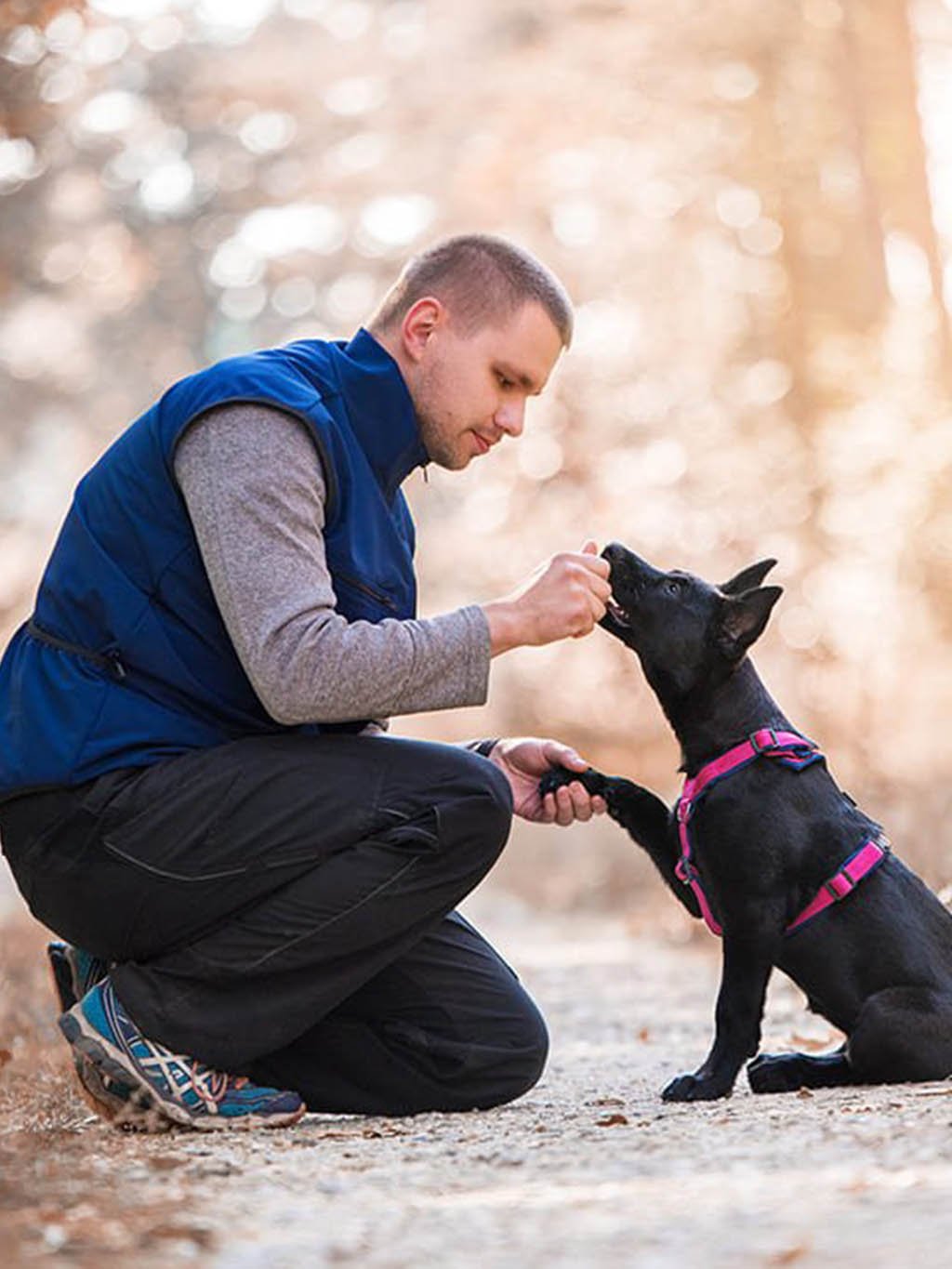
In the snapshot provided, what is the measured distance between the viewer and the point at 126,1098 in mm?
4043

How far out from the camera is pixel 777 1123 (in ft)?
11.8

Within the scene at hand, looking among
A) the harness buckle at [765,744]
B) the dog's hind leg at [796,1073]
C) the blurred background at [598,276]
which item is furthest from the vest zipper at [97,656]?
the blurred background at [598,276]

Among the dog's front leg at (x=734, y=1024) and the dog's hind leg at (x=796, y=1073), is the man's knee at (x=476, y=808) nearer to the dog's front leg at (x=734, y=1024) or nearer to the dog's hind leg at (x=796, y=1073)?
the dog's front leg at (x=734, y=1024)

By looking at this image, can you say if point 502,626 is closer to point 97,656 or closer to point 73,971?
point 97,656

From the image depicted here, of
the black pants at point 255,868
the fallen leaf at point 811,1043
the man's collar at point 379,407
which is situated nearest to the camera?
the black pants at point 255,868

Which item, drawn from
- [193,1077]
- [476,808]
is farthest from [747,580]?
[193,1077]

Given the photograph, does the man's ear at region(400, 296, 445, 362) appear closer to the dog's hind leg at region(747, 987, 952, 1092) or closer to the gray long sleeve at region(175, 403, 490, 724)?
the gray long sleeve at region(175, 403, 490, 724)

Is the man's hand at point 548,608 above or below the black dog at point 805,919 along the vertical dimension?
above

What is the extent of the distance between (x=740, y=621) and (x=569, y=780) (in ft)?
1.85

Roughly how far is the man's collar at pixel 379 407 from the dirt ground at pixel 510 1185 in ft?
4.54

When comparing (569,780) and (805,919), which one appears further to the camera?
(569,780)

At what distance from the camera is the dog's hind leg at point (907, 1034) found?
441 centimetres

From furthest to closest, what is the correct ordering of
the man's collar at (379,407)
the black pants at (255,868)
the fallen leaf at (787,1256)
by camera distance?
the man's collar at (379,407), the black pants at (255,868), the fallen leaf at (787,1256)

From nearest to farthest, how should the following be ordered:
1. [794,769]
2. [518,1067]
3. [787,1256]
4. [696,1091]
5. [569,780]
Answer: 1. [787,1256]
2. [696,1091]
3. [518,1067]
4. [794,769]
5. [569,780]
